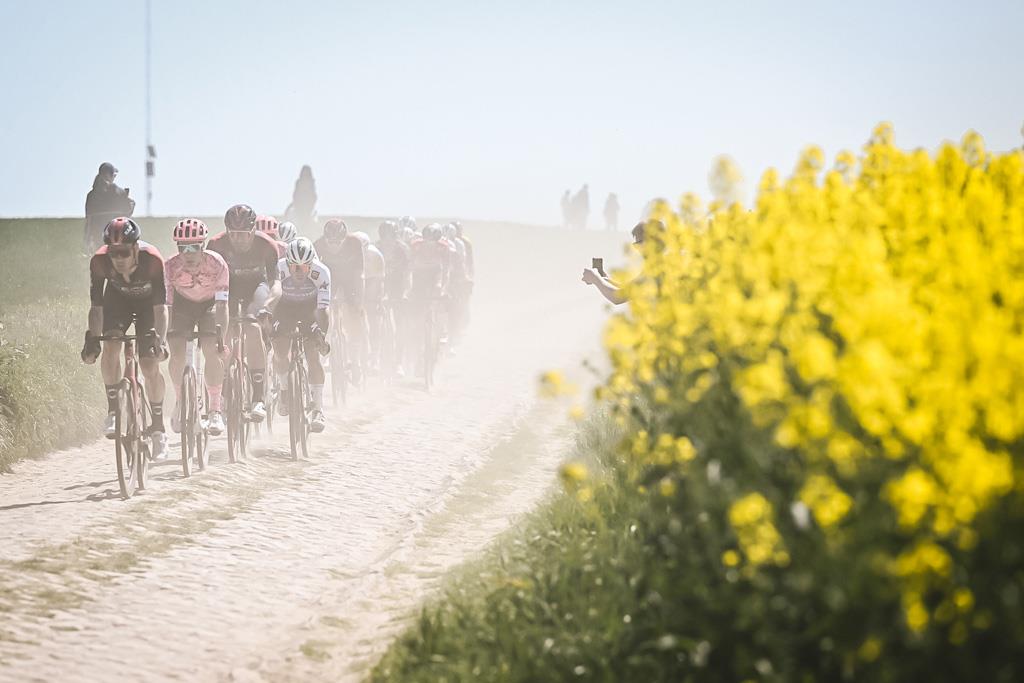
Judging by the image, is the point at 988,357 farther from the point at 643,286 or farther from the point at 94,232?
the point at 94,232

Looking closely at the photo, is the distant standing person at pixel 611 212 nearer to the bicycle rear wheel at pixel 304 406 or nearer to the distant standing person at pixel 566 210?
the distant standing person at pixel 566 210

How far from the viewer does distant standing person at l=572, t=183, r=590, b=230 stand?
91.2 meters

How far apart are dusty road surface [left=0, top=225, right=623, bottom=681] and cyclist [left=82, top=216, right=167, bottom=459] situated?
1.19 m

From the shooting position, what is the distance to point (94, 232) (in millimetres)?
22828

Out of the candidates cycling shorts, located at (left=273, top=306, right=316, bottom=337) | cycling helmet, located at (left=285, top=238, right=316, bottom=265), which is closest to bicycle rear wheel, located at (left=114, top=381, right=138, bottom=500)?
cycling shorts, located at (left=273, top=306, right=316, bottom=337)

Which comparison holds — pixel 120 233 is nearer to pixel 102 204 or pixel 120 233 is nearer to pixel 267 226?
pixel 267 226

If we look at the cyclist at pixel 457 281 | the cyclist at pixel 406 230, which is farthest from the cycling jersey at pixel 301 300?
the cyclist at pixel 457 281

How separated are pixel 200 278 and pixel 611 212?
87.3 metres

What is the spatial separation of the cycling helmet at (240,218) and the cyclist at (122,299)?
6.06 feet

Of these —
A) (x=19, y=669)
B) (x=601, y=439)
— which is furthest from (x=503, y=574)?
(x=601, y=439)

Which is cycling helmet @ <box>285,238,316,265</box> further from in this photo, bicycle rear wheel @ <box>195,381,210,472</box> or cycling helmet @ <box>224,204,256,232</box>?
bicycle rear wheel @ <box>195,381,210,472</box>

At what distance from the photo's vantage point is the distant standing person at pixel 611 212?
9775 centimetres

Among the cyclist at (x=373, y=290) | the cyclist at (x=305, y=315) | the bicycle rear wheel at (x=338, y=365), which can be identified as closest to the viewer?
the cyclist at (x=305, y=315)

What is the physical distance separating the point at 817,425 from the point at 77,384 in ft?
44.0
